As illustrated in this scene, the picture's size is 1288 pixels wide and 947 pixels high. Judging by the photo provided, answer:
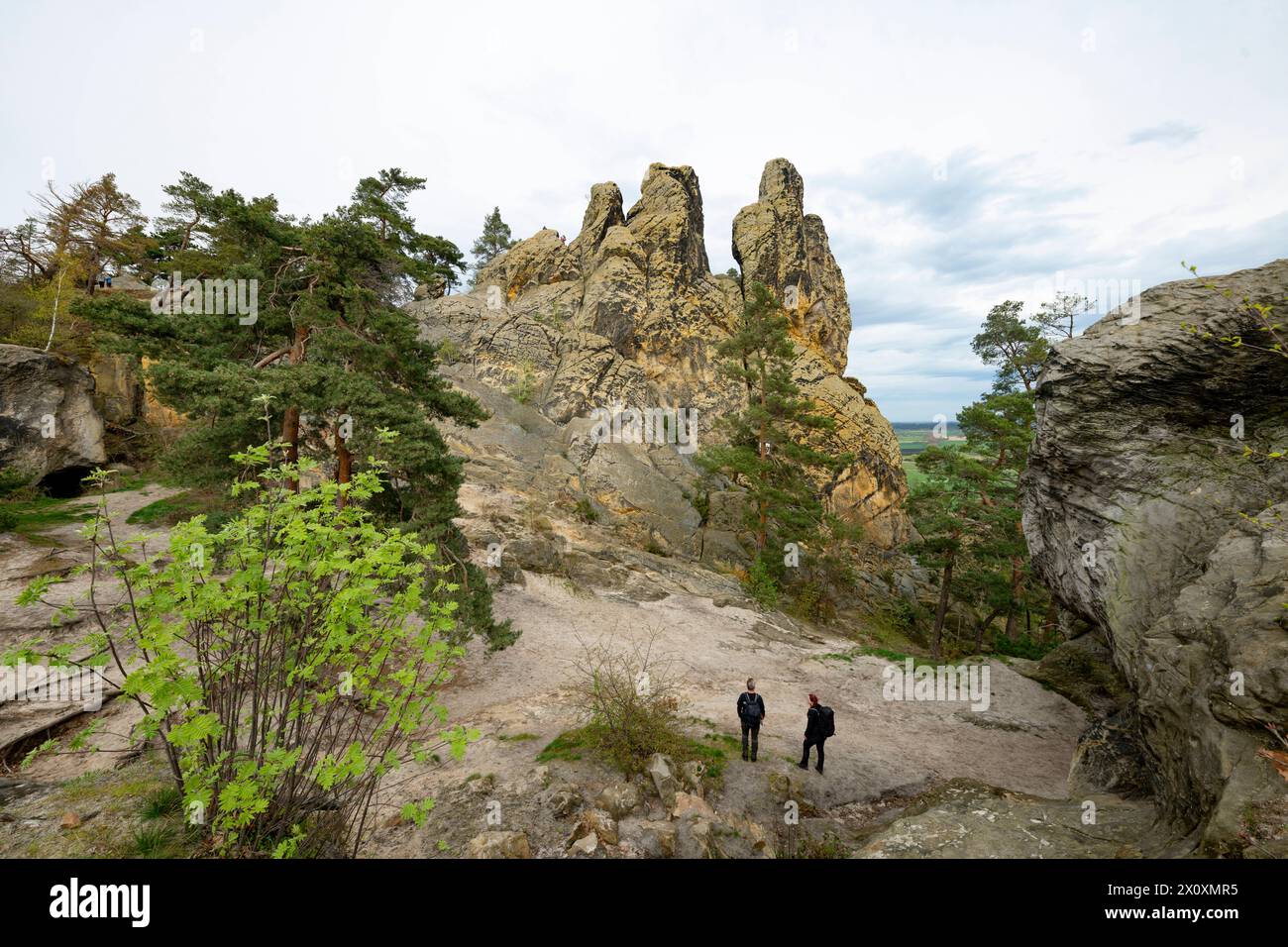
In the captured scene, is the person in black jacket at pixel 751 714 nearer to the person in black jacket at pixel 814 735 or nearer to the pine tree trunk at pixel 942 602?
the person in black jacket at pixel 814 735

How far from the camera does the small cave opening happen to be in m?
19.7

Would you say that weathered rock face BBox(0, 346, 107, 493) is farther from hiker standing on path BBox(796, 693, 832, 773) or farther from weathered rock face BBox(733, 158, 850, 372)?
weathered rock face BBox(733, 158, 850, 372)

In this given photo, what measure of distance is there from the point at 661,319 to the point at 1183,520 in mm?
35825

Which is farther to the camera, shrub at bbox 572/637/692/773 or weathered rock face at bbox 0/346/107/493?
weathered rock face at bbox 0/346/107/493

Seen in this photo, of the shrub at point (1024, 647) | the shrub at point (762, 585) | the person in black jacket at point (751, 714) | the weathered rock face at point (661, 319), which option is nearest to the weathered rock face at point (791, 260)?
the weathered rock face at point (661, 319)

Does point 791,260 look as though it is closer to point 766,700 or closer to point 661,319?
Answer: point 661,319

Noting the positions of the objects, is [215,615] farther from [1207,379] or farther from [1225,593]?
[1207,379]

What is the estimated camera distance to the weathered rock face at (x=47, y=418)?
1889 centimetres

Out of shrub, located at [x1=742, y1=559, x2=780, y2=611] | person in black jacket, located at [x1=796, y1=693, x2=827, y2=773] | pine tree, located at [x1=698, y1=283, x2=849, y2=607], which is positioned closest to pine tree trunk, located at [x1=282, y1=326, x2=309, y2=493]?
person in black jacket, located at [x1=796, y1=693, x2=827, y2=773]

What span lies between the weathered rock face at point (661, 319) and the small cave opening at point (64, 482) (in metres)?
22.5

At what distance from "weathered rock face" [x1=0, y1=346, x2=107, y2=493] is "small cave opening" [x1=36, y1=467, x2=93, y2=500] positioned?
0.09 feet

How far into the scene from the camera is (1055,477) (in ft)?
36.0

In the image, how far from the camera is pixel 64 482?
20.5 m

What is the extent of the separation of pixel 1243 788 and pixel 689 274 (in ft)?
143
